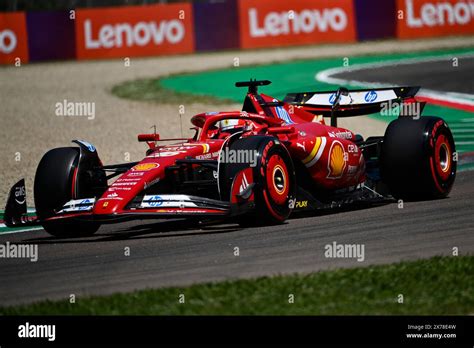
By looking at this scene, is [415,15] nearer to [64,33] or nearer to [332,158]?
[64,33]

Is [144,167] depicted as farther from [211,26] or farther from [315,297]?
[211,26]

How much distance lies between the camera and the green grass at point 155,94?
25234 mm

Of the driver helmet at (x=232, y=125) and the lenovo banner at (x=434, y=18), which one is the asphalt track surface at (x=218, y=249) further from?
the lenovo banner at (x=434, y=18)

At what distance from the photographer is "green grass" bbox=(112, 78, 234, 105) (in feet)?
82.8

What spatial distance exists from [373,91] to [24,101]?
16097mm

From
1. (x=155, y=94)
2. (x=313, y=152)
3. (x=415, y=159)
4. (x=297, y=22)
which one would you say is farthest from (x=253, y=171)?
(x=297, y=22)

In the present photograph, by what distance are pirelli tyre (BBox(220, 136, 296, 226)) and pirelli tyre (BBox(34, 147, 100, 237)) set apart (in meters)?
1.59

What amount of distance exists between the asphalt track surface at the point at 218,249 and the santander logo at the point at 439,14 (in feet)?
70.4

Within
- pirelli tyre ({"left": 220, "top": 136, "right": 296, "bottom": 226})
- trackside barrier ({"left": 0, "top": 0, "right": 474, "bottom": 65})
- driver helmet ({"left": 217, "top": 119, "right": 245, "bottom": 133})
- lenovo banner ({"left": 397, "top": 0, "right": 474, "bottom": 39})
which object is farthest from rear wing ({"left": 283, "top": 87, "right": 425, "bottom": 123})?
trackside barrier ({"left": 0, "top": 0, "right": 474, "bottom": 65})

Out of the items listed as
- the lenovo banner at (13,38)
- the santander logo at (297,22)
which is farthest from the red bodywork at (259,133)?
the lenovo banner at (13,38)

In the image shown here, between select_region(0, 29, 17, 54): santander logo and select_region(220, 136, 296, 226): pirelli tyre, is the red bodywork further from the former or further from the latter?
select_region(0, 29, 17, 54): santander logo

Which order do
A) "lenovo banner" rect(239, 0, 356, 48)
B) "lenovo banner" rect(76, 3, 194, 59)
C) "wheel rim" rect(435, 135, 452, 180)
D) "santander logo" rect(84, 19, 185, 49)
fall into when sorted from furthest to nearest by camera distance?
1. "santander logo" rect(84, 19, 185, 49)
2. "lenovo banner" rect(76, 3, 194, 59)
3. "lenovo banner" rect(239, 0, 356, 48)
4. "wheel rim" rect(435, 135, 452, 180)

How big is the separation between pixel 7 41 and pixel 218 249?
28196 millimetres
